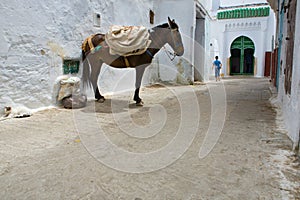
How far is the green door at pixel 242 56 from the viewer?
56.1 feet

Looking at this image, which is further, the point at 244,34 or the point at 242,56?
the point at 242,56

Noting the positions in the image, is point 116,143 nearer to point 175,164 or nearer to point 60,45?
point 175,164

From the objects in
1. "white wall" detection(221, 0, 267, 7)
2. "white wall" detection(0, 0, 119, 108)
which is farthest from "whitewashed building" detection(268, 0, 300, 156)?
"white wall" detection(221, 0, 267, 7)

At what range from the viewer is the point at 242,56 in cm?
1736

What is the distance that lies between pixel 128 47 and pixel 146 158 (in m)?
2.60

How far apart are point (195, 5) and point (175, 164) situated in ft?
27.8

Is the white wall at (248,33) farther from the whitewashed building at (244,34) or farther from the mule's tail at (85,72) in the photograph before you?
the mule's tail at (85,72)

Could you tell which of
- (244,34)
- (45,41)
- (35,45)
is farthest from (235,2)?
(35,45)

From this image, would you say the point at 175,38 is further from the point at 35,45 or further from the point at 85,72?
the point at 35,45

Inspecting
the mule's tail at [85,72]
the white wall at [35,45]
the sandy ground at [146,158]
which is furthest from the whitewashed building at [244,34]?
the white wall at [35,45]

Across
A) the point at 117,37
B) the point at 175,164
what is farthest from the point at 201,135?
the point at 117,37

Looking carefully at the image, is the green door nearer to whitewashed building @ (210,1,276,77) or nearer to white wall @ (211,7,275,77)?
whitewashed building @ (210,1,276,77)

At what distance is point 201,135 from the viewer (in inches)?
117

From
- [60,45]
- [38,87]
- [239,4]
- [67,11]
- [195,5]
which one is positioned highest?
[239,4]
